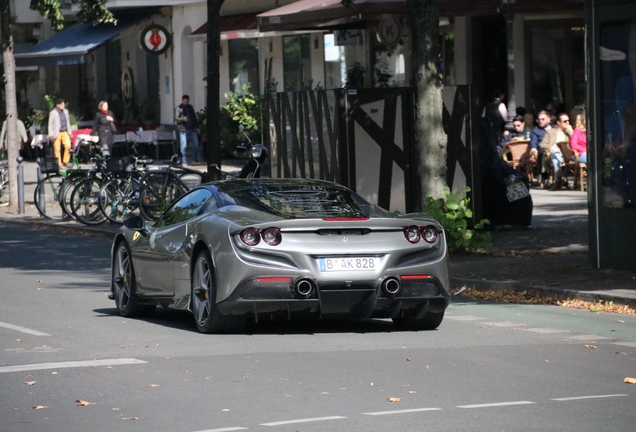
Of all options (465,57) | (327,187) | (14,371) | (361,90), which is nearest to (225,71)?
(465,57)

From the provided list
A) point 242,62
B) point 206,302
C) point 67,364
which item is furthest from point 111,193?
point 242,62

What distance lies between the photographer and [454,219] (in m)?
16.5

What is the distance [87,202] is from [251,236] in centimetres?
1345

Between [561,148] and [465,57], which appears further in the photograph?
[465,57]

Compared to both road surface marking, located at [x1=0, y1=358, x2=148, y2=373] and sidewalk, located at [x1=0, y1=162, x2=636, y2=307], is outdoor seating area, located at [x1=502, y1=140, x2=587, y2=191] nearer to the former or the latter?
sidewalk, located at [x1=0, y1=162, x2=636, y2=307]

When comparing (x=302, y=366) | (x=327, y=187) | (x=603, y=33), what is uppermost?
(x=603, y=33)

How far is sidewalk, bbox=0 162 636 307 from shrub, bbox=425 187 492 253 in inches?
6.0

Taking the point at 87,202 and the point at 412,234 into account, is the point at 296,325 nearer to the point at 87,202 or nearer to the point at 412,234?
the point at 412,234

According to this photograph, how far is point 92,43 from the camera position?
42.0 m

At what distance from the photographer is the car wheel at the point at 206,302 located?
35.7 ft

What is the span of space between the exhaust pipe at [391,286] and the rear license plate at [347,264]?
0.15 meters

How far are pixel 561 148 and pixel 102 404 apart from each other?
62.8 feet

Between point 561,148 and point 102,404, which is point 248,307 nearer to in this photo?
point 102,404

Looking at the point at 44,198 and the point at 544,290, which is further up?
the point at 44,198
